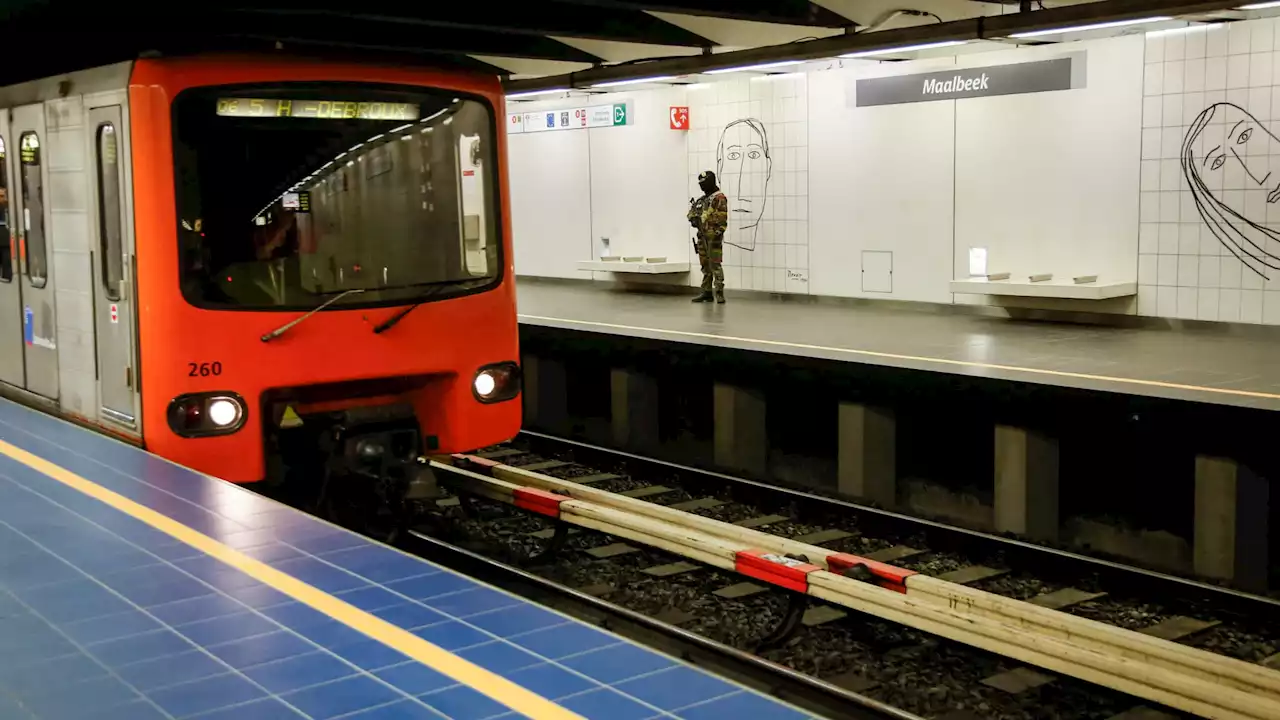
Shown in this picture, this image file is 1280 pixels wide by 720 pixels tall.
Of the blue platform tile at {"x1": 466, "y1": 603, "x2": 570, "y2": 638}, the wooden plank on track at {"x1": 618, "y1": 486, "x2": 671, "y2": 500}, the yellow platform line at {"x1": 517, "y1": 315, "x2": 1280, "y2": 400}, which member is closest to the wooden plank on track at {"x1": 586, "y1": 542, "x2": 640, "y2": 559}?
the wooden plank on track at {"x1": 618, "y1": 486, "x2": 671, "y2": 500}

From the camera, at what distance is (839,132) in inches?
553

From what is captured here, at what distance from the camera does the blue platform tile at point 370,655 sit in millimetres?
3670

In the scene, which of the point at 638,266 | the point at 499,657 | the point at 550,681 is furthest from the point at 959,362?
the point at 638,266

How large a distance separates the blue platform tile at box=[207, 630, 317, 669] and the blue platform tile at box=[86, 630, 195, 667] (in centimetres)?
12

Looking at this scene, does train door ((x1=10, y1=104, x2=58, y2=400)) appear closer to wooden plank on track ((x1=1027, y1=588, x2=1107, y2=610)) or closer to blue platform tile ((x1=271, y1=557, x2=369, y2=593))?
blue platform tile ((x1=271, y1=557, x2=369, y2=593))

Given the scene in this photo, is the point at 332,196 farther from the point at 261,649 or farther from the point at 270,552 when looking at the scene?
the point at 261,649

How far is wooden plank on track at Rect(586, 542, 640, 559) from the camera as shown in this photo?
25.6 feet

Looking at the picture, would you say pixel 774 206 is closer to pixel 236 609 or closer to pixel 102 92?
pixel 102 92

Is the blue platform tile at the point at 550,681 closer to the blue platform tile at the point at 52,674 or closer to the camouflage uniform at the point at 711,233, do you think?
the blue platform tile at the point at 52,674

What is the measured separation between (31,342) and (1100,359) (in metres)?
6.99

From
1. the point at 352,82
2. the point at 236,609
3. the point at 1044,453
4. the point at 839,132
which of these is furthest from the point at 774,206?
the point at 236,609

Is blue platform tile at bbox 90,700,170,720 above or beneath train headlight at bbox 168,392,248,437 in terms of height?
beneath

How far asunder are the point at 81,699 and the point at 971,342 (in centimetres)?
832

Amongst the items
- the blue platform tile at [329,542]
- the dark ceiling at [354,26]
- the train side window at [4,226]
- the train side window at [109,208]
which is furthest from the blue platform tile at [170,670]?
the train side window at [4,226]
